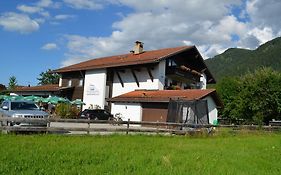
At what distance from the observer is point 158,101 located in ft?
109

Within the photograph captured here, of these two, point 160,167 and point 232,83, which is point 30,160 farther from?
point 232,83

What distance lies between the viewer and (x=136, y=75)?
133 ft

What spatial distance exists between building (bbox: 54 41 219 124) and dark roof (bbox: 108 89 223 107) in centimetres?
78

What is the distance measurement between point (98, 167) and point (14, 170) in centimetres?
197

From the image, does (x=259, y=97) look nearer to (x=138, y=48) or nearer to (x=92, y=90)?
(x=138, y=48)

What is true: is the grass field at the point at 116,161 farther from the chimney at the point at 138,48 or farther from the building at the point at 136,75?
the chimney at the point at 138,48

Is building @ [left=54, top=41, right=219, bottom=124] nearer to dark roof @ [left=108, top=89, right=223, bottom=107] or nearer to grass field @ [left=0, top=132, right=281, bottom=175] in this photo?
dark roof @ [left=108, top=89, right=223, bottom=107]

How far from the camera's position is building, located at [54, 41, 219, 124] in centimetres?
3862

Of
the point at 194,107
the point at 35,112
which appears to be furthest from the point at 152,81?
the point at 35,112

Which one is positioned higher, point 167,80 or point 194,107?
point 167,80

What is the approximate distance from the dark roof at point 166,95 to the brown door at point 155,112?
0.73m

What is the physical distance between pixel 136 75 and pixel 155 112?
24.0ft

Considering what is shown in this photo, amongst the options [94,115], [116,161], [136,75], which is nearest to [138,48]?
[136,75]

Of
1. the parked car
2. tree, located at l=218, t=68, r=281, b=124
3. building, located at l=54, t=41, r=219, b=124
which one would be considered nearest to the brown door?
building, located at l=54, t=41, r=219, b=124
